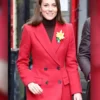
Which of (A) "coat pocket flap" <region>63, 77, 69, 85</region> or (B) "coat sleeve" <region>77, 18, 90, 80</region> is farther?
(B) "coat sleeve" <region>77, 18, 90, 80</region>

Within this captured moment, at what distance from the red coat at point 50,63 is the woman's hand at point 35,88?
50 millimetres

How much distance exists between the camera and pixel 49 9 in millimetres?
2176

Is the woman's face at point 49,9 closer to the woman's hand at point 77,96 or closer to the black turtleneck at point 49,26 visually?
the black turtleneck at point 49,26

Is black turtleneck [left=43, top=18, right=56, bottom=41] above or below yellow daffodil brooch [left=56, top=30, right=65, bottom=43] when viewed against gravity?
above

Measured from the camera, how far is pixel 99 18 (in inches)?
31.3

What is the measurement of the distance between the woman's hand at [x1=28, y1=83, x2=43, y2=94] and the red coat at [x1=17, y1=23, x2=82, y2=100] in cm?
5

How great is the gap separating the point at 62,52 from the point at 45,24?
0.22m

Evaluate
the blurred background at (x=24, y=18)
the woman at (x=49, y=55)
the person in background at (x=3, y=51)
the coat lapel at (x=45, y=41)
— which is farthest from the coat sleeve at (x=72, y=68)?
the person in background at (x=3, y=51)

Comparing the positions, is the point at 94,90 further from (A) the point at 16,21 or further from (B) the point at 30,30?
(A) the point at 16,21

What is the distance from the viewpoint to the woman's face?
2.18 m

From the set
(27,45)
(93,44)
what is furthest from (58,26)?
(93,44)

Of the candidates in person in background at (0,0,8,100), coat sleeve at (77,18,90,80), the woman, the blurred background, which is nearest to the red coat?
the woman

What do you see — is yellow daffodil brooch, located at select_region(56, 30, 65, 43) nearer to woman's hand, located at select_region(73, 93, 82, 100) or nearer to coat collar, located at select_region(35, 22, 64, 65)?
coat collar, located at select_region(35, 22, 64, 65)

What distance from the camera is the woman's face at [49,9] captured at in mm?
2176
